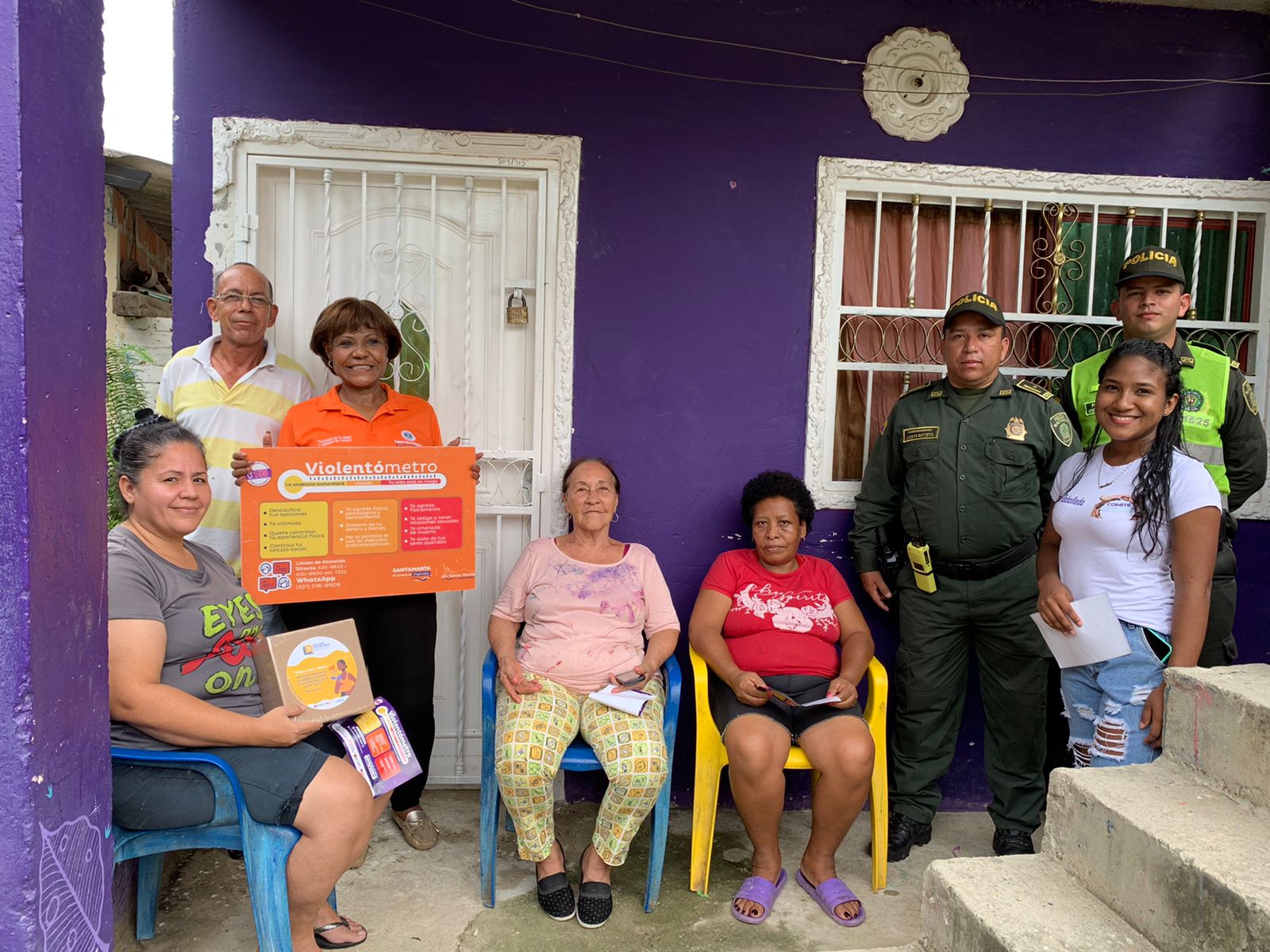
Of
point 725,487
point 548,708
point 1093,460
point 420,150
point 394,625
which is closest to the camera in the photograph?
point 1093,460

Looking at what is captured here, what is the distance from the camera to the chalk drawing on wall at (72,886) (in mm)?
1604

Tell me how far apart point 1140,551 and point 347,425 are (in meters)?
2.50

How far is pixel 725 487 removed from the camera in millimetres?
3609

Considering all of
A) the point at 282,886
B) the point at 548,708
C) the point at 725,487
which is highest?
the point at 725,487

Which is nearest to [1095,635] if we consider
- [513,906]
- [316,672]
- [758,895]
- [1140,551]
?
[1140,551]

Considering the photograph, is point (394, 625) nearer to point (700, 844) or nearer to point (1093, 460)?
point (700, 844)

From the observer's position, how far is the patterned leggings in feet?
9.00

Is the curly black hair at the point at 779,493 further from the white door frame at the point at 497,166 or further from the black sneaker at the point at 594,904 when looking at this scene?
the black sneaker at the point at 594,904

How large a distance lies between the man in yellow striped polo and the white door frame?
419mm

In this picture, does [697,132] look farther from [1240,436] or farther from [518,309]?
[1240,436]

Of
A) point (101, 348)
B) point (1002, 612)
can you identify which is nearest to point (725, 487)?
point (1002, 612)

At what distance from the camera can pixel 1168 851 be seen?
1.72 meters

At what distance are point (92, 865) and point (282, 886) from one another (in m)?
0.53

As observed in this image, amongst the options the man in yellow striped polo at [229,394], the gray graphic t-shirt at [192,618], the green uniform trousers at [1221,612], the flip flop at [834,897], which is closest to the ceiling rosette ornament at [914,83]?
the green uniform trousers at [1221,612]
